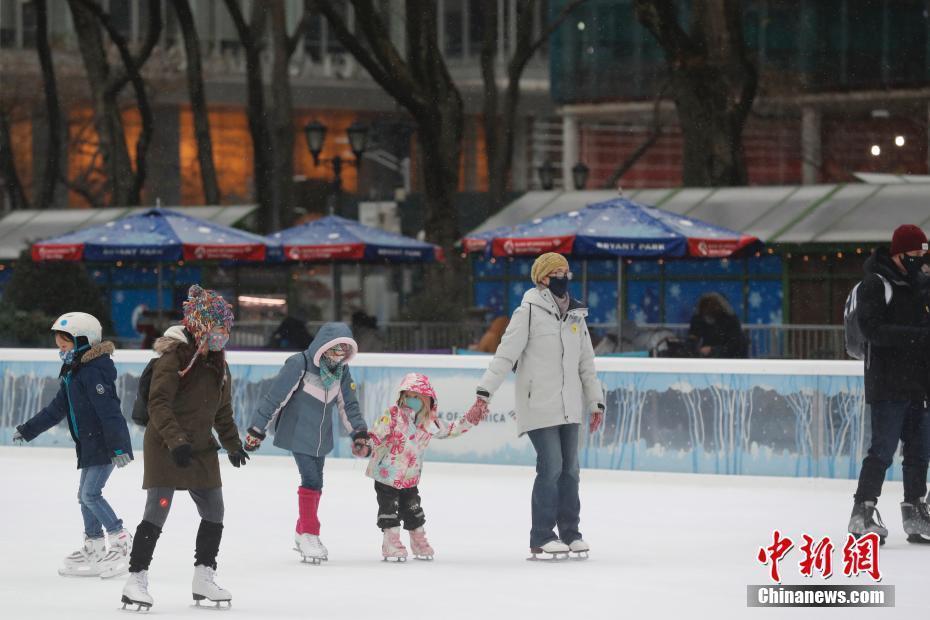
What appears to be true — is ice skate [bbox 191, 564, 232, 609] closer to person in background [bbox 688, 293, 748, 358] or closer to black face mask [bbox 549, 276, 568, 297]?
black face mask [bbox 549, 276, 568, 297]

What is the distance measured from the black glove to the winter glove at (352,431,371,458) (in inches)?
62.2

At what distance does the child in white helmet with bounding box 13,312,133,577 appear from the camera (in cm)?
875

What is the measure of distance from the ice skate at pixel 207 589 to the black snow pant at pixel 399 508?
1.68 meters

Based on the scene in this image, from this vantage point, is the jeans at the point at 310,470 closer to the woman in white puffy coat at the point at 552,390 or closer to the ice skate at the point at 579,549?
the woman in white puffy coat at the point at 552,390

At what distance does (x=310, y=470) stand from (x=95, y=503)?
3.81 ft

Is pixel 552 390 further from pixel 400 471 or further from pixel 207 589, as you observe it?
pixel 207 589

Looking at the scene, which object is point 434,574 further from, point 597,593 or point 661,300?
point 661,300

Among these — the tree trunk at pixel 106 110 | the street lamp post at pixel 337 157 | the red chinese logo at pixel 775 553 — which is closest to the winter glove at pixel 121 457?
the red chinese logo at pixel 775 553

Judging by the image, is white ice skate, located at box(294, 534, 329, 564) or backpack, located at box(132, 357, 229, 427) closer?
backpack, located at box(132, 357, 229, 427)

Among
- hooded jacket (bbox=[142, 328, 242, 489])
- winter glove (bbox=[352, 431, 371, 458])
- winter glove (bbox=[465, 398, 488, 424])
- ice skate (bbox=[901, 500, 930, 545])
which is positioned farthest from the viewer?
ice skate (bbox=[901, 500, 930, 545])

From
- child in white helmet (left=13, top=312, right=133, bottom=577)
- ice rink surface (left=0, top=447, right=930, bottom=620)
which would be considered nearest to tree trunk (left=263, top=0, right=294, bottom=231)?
ice rink surface (left=0, top=447, right=930, bottom=620)

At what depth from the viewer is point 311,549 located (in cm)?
948

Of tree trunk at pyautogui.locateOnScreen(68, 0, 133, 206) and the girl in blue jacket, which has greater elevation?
tree trunk at pyautogui.locateOnScreen(68, 0, 133, 206)

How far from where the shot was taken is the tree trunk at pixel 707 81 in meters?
24.7
